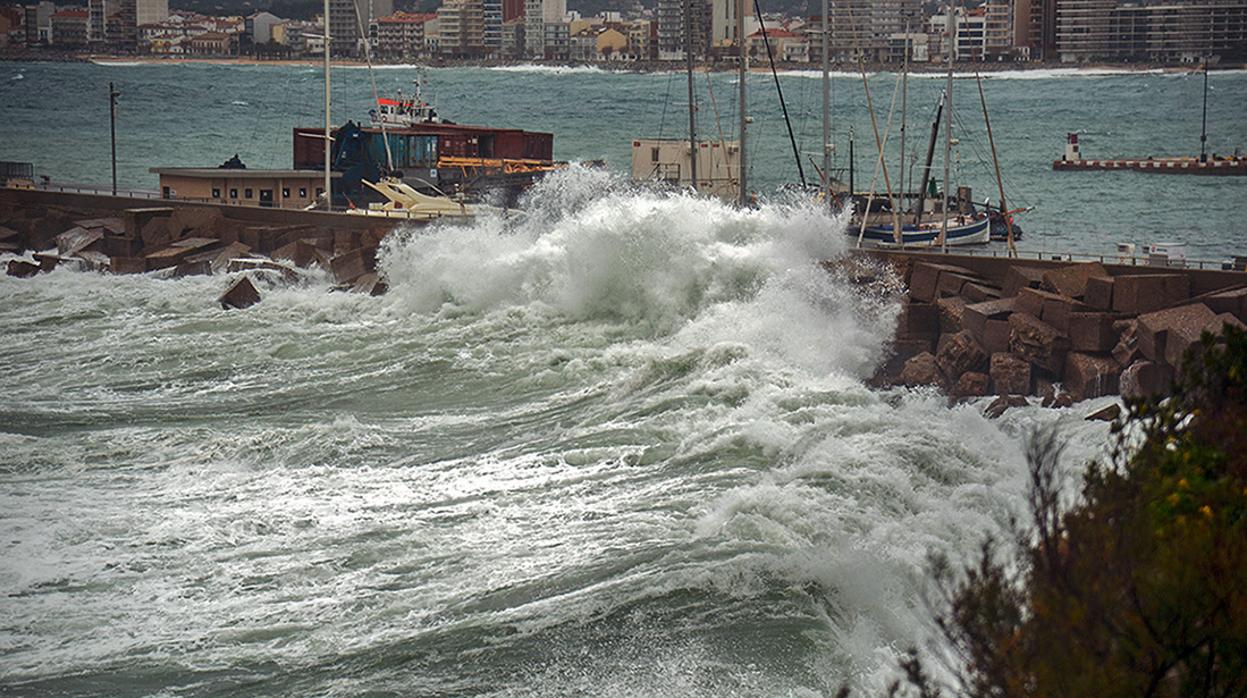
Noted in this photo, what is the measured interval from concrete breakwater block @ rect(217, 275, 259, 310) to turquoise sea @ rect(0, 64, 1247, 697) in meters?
0.23

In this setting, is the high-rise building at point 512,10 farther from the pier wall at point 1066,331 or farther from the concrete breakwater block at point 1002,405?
the concrete breakwater block at point 1002,405

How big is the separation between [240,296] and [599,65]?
329 feet

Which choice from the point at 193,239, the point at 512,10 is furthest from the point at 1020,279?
the point at 512,10

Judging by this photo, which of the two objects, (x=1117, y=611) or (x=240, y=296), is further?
(x=240, y=296)

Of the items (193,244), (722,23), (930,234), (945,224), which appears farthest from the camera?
(722,23)

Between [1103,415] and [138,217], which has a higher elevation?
[138,217]

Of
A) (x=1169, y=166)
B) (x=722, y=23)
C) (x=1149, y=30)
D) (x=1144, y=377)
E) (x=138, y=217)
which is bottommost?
(x=1144, y=377)

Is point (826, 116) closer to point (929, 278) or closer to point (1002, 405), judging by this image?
point (929, 278)

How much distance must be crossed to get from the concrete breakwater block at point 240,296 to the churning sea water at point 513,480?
74cm

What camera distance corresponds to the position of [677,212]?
66.2ft

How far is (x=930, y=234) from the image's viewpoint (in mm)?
27953

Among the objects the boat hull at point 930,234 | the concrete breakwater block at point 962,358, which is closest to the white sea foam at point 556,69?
the boat hull at point 930,234

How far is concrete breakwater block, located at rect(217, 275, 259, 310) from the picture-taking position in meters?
22.7

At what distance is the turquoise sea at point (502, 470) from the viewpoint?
9.45 m
